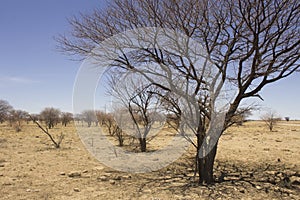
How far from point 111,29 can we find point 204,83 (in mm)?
2556

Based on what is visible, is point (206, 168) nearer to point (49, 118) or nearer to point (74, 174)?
point (74, 174)

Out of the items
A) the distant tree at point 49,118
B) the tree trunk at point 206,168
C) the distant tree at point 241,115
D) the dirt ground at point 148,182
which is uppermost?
the distant tree at point 49,118

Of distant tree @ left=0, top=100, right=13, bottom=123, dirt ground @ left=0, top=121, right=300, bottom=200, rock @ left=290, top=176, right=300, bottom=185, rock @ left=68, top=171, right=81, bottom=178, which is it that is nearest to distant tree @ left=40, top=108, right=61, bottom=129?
distant tree @ left=0, top=100, right=13, bottom=123

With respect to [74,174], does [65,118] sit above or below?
above

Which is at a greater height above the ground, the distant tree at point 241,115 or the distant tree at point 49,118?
the distant tree at point 49,118

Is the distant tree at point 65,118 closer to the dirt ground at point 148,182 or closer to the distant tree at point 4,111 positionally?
the distant tree at point 4,111

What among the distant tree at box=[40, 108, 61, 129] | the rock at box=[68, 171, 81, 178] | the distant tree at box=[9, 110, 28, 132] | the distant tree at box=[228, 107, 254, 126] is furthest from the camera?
the distant tree at box=[40, 108, 61, 129]

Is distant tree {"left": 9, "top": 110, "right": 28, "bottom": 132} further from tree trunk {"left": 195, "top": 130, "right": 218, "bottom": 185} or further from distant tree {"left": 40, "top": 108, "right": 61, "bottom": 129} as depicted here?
tree trunk {"left": 195, "top": 130, "right": 218, "bottom": 185}

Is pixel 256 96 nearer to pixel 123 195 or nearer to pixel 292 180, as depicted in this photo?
pixel 292 180

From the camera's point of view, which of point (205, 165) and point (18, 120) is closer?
point (205, 165)

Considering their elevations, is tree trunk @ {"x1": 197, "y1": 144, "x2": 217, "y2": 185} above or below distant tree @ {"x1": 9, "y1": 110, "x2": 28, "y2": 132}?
below

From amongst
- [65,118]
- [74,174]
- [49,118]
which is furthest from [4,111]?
[74,174]

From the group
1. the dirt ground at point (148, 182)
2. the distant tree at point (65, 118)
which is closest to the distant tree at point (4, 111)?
the distant tree at point (65, 118)

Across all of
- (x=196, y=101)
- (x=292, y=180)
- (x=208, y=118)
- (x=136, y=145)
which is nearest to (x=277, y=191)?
(x=292, y=180)
